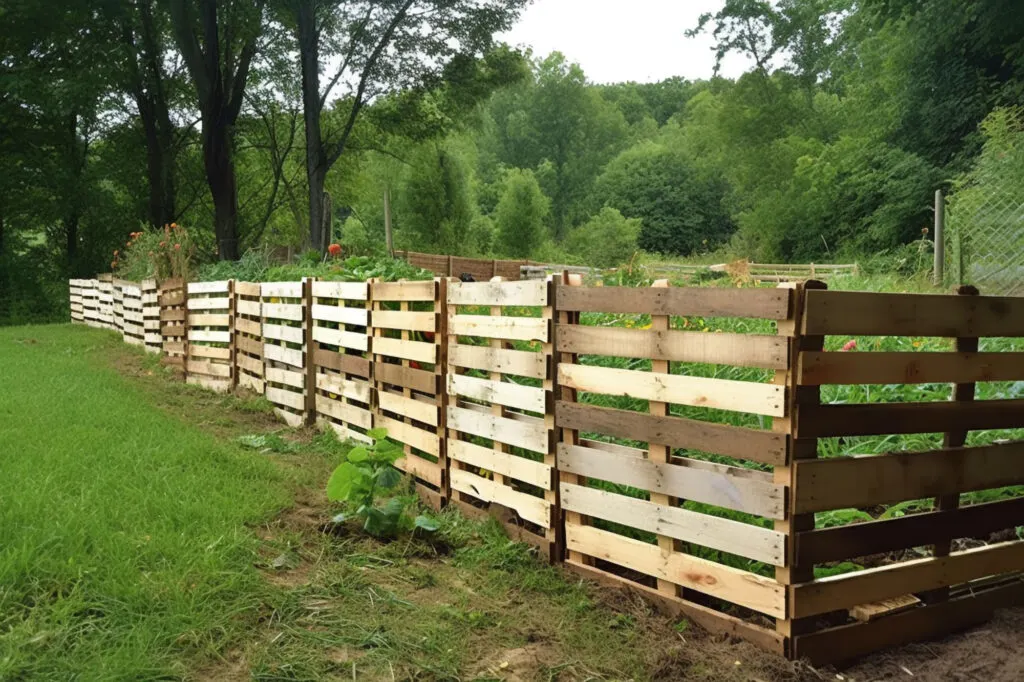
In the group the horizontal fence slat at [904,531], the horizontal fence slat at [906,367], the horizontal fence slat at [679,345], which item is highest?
the horizontal fence slat at [679,345]

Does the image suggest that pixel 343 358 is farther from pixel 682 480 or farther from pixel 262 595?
pixel 682 480

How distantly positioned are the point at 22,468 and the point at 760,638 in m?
4.02

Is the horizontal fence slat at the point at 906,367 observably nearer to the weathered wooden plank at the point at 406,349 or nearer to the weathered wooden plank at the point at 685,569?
the weathered wooden plank at the point at 685,569

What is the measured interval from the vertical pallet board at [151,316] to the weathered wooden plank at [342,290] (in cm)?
642

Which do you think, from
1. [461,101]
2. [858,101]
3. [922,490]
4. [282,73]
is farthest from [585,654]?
[858,101]

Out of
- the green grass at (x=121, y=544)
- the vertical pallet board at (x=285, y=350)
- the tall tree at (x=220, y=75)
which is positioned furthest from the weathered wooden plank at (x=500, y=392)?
the tall tree at (x=220, y=75)

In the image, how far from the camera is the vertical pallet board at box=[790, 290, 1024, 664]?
2.94 meters

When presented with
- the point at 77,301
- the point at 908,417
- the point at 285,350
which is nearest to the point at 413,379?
the point at 285,350

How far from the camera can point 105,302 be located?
57.4 feet

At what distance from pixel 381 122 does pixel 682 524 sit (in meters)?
17.9

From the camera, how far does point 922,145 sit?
27734 millimetres

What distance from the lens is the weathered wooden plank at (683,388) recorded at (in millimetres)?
2977

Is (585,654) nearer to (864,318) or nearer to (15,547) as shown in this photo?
(864,318)

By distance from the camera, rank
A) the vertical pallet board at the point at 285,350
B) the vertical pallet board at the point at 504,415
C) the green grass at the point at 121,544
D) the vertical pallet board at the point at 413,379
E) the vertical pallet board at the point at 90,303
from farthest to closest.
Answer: the vertical pallet board at the point at 90,303
the vertical pallet board at the point at 285,350
the vertical pallet board at the point at 413,379
the vertical pallet board at the point at 504,415
the green grass at the point at 121,544
